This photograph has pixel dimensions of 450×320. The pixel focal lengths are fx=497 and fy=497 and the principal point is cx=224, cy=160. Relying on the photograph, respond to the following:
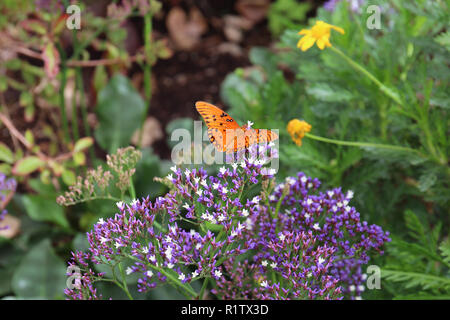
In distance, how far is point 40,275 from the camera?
1508 mm

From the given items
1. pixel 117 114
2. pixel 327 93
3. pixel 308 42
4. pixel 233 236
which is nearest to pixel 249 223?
pixel 233 236

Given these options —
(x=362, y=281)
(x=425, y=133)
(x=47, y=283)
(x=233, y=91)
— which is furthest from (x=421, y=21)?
(x=47, y=283)

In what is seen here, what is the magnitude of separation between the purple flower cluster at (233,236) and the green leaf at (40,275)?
507 millimetres

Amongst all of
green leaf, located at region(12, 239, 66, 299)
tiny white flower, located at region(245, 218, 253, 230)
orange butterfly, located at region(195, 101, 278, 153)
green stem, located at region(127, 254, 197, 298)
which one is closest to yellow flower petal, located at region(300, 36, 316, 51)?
orange butterfly, located at region(195, 101, 278, 153)

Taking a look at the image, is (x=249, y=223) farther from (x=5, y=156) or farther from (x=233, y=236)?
(x=5, y=156)

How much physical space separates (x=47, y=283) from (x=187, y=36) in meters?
1.52

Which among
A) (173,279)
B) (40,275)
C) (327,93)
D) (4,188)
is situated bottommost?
(40,275)

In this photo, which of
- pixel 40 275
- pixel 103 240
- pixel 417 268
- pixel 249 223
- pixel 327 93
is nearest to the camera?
pixel 103 240

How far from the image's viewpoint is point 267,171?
3.34 feet

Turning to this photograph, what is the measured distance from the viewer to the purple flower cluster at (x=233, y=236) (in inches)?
37.7

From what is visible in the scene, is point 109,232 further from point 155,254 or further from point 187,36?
point 187,36

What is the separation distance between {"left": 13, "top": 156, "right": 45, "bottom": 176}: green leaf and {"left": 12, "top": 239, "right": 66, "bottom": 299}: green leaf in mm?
233

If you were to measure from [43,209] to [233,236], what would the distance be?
3.25ft

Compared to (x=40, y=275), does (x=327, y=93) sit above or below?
above
